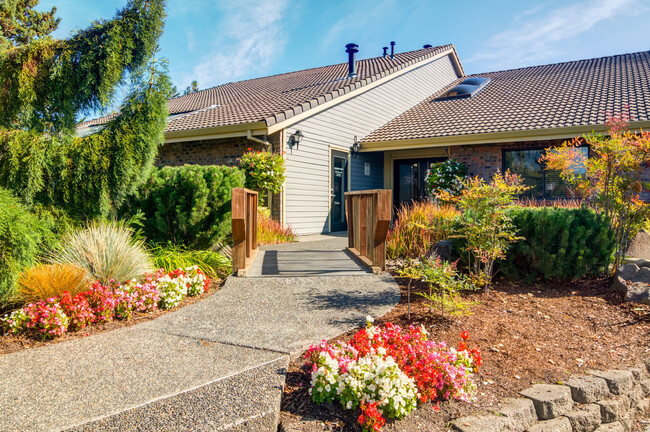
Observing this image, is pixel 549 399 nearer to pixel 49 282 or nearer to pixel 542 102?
pixel 49 282

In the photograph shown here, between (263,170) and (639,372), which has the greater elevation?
(263,170)

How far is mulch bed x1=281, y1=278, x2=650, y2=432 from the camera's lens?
8.09ft

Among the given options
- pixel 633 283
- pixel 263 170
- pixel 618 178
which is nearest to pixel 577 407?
pixel 633 283

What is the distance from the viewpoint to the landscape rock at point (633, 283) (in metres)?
4.40

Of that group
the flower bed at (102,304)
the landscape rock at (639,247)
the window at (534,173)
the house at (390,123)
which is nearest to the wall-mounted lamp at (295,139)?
the house at (390,123)

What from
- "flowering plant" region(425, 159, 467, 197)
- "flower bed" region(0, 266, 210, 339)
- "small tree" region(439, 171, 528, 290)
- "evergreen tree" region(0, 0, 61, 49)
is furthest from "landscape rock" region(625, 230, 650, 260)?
"evergreen tree" region(0, 0, 61, 49)

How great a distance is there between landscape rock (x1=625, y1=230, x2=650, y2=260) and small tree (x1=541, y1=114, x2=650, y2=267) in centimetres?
90

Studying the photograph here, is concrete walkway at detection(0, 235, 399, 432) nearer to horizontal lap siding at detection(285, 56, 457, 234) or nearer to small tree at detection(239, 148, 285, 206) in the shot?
small tree at detection(239, 148, 285, 206)

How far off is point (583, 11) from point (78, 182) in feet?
28.5

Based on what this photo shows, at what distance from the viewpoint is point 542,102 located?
41.5ft

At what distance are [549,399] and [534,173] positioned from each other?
32.6 ft

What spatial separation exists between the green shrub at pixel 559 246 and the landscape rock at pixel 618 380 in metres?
2.18

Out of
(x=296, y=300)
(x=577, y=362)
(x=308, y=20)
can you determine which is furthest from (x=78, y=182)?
(x=308, y=20)

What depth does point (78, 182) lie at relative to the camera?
510cm
